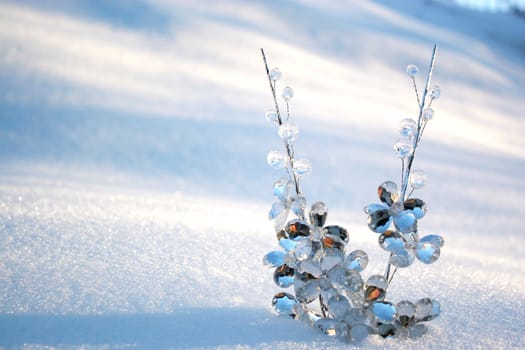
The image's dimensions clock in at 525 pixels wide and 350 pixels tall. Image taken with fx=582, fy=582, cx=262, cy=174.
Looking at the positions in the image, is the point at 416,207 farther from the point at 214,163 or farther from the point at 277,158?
the point at 214,163

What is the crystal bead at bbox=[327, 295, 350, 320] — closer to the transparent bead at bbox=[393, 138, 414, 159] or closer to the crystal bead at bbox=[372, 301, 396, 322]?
the crystal bead at bbox=[372, 301, 396, 322]

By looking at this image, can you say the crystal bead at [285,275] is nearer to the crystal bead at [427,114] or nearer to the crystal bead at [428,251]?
the crystal bead at [428,251]

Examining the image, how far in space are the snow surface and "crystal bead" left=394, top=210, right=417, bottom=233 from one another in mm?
180

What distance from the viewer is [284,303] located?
0.92m

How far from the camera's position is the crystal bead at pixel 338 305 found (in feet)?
2.79

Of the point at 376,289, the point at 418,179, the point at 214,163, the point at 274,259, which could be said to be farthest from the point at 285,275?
the point at 214,163

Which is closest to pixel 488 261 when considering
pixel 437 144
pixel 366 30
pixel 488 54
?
pixel 437 144

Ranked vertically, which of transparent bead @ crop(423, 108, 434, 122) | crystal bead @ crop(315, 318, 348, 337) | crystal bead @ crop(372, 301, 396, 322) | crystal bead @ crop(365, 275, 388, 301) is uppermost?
transparent bead @ crop(423, 108, 434, 122)

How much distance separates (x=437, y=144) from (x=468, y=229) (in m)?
0.71

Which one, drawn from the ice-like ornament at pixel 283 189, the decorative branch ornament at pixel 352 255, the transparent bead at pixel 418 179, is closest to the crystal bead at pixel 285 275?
the decorative branch ornament at pixel 352 255

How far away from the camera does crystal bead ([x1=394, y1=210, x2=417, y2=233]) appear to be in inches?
32.7

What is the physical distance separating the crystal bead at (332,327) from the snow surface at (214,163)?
23 mm

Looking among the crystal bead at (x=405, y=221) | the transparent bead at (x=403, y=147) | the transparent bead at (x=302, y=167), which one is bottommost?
the crystal bead at (x=405, y=221)

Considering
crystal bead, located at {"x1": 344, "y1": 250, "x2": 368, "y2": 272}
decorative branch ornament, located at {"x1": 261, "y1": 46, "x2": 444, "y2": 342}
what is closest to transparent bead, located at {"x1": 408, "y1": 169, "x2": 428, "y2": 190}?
decorative branch ornament, located at {"x1": 261, "y1": 46, "x2": 444, "y2": 342}
